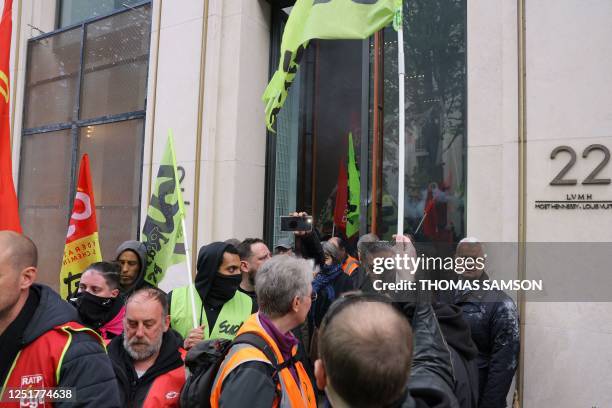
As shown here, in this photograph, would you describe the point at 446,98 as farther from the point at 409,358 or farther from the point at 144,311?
the point at 409,358

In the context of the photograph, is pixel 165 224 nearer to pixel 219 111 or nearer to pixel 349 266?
pixel 349 266

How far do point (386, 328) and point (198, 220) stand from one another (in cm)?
521

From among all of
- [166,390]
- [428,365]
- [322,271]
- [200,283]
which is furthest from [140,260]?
[428,365]

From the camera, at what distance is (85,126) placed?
8.24 meters

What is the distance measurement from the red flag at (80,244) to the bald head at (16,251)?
201cm

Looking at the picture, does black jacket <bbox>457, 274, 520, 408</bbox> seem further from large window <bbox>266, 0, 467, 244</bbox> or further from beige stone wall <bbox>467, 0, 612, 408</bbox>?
large window <bbox>266, 0, 467, 244</bbox>

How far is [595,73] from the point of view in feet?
13.6

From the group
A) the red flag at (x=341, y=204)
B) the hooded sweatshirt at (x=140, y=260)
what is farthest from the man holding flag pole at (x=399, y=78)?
the red flag at (x=341, y=204)

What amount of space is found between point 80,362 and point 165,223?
6.37 ft

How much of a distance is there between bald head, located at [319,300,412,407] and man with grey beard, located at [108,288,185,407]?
133cm

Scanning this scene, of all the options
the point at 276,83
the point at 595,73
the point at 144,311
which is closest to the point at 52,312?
the point at 144,311

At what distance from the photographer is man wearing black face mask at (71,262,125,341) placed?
302 centimetres

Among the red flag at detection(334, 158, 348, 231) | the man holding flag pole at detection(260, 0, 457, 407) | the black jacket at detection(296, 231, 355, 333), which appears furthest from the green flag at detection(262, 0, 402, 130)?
the red flag at detection(334, 158, 348, 231)

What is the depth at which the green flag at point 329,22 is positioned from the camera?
321 centimetres
